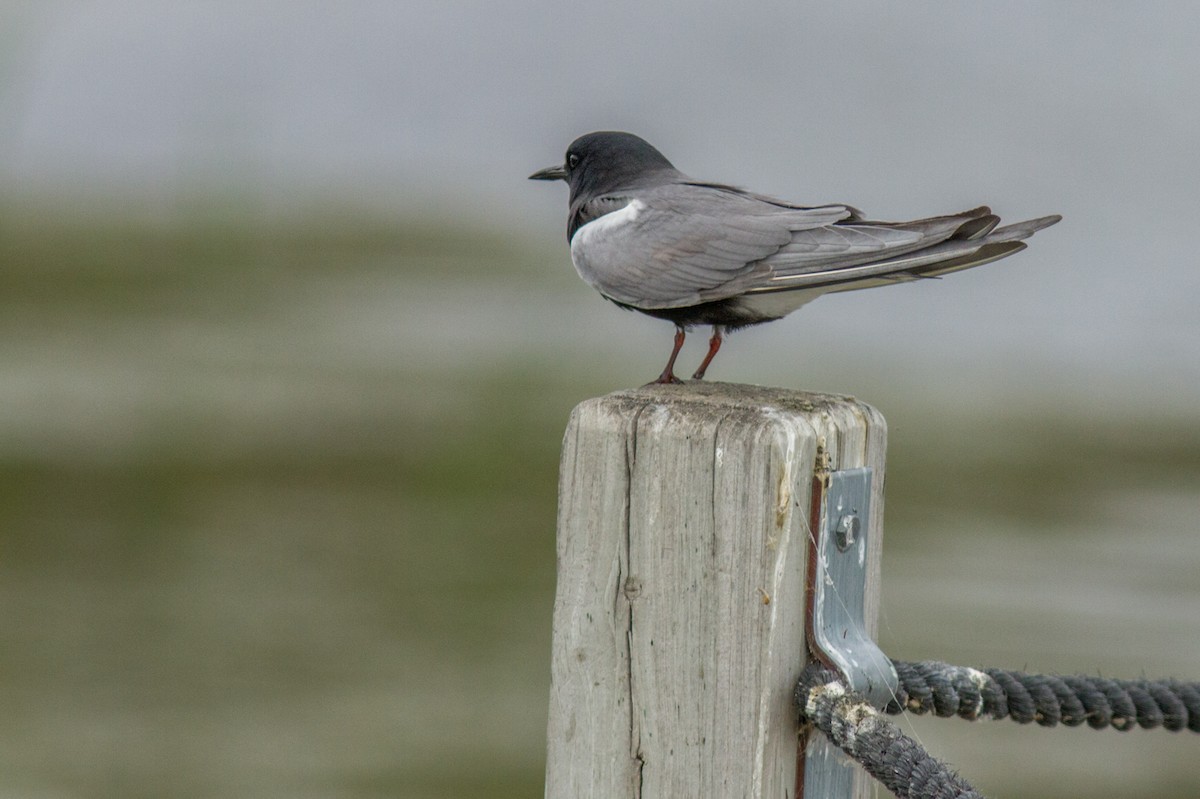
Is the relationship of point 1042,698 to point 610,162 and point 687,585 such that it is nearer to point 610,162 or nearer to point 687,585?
point 687,585

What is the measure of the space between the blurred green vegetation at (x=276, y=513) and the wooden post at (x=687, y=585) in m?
5.04

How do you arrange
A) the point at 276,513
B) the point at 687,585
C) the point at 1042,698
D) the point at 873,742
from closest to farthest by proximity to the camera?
the point at 873,742 → the point at 687,585 → the point at 1042,698 → the point at 276,513

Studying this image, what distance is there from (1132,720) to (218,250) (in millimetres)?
6965

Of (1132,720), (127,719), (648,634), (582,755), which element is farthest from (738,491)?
(127,719)

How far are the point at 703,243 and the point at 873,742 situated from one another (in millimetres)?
1119

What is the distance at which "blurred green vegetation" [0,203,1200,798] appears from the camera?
7.24 metres

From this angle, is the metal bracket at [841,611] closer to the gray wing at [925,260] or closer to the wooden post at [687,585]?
the wooden post at [687,585]

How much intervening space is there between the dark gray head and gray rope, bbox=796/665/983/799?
5.17 feet

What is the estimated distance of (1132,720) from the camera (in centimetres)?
214

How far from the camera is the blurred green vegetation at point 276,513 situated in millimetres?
7242

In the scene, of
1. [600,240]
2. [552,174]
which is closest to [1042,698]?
[600,240]

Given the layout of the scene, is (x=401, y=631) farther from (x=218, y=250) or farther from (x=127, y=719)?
(x=218, y=250)

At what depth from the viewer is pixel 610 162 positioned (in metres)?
3.23

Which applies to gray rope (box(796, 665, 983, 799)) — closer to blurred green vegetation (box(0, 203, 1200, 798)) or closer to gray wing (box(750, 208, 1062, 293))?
gray wing (box(750, 208, 1062, 293))
